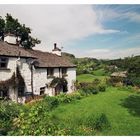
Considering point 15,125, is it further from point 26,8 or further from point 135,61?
point 135,61

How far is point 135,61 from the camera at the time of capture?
825 inches

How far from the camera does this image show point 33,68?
22.6 metres

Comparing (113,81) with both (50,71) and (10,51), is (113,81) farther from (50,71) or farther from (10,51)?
(10,51)

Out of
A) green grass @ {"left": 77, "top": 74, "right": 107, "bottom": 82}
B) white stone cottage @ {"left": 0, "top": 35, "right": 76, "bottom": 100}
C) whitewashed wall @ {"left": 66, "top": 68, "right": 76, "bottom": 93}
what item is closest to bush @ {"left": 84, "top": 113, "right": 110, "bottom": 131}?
white stone cottage @ {"left": 0, "top": 35, "right": 76, "bottom": 100}

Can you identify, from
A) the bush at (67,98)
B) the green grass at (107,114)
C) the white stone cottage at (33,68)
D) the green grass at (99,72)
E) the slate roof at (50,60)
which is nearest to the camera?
the green grass at (107,114)

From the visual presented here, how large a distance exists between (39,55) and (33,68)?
332 cm

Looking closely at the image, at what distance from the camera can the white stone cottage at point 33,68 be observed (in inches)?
777

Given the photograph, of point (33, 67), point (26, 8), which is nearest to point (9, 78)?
point (33, 67)

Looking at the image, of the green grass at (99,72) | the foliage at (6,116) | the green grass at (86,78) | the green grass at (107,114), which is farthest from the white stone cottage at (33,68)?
the foliage at (6,116)

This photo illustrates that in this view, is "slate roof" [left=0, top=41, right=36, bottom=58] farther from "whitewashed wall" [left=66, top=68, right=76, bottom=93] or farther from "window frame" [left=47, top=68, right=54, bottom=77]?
"whitewashed wall" [left=66, top=68, right=76, bottom=93]

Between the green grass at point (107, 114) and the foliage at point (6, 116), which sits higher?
the foliage at point (6, 116)

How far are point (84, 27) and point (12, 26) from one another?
806 cm

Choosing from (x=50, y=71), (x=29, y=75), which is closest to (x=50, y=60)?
(x=50, y=71)

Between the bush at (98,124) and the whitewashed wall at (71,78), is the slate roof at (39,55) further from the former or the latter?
the bush at (98,124)
